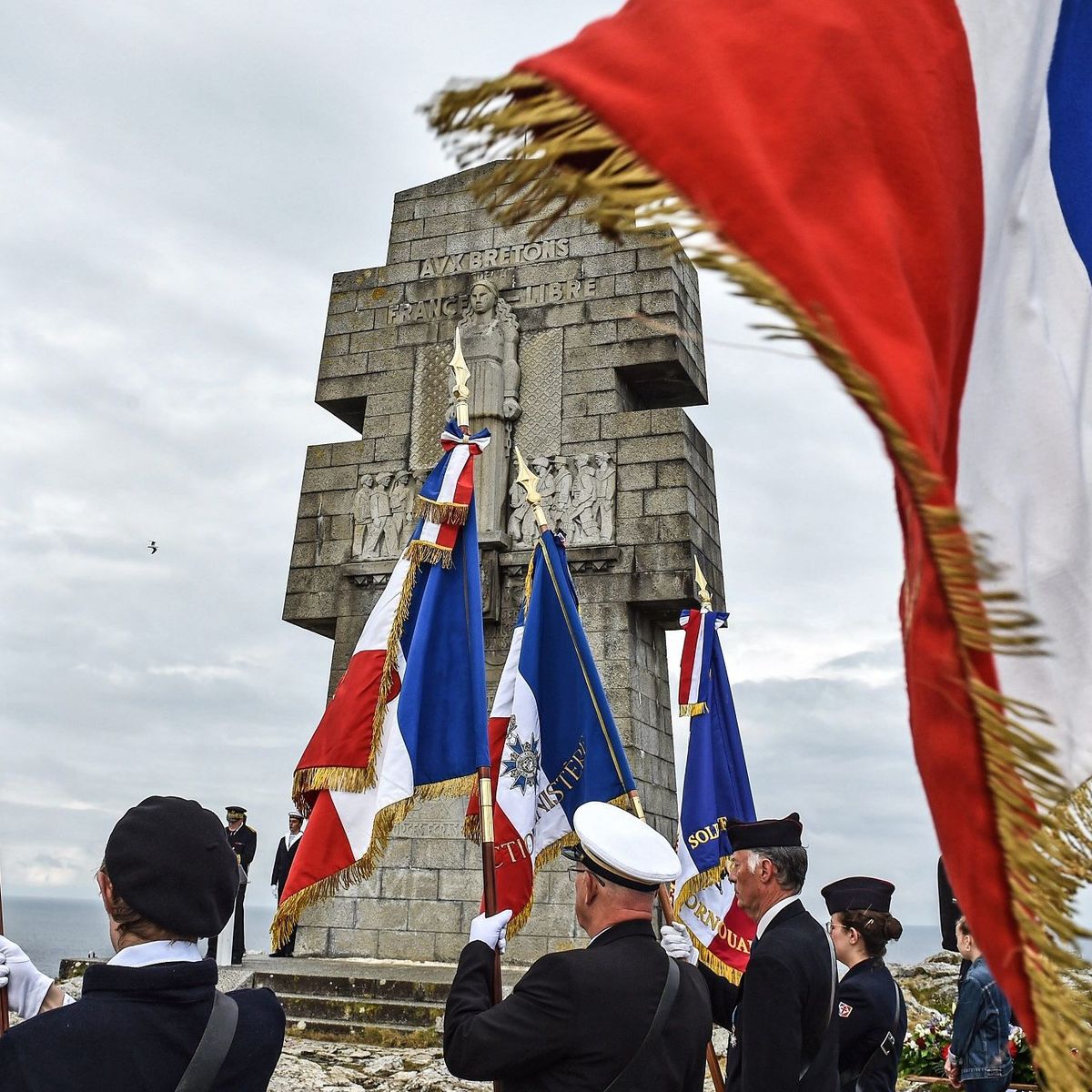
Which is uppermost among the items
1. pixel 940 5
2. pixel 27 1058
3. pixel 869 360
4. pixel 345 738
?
pixel 940 5

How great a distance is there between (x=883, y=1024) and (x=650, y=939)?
1505 mm

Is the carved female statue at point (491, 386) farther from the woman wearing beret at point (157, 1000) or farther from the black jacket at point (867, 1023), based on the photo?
the woman wearing beret at point (157, 1000)

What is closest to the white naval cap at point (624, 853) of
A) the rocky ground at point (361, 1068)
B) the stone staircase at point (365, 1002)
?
the rocky ground at point (361, 1068)

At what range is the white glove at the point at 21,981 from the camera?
8.09ft

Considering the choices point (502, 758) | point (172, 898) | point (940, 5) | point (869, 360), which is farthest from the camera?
point (502, 758)

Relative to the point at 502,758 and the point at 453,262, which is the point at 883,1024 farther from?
the point at 453,262

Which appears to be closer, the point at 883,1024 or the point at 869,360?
the point at 869,360

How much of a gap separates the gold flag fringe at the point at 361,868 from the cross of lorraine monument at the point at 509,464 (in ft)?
15.6

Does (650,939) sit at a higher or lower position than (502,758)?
lower

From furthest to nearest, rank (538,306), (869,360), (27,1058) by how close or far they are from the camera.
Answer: (538,306) → (27,1058) → (869,360)

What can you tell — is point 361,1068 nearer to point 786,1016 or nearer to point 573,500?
point 786,1016

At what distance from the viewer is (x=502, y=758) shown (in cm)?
513

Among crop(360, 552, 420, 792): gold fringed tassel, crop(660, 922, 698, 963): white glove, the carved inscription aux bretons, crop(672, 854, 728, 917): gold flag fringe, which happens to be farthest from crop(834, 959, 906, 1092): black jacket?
the carved inscription aux bretons

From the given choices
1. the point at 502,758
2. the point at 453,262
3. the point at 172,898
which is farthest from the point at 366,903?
the point at 172,898
